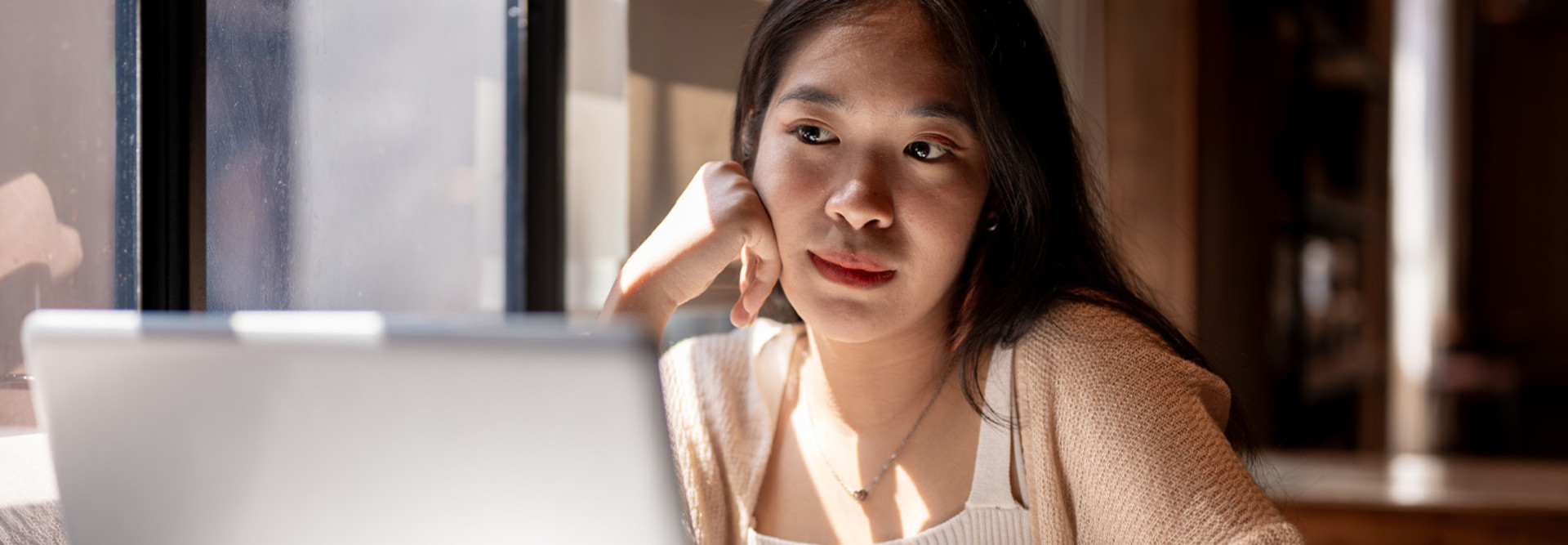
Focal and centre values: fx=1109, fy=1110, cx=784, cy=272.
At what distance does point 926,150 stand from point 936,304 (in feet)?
0.57

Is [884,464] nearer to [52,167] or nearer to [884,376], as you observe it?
[884,376]

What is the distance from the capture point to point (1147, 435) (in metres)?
0.92

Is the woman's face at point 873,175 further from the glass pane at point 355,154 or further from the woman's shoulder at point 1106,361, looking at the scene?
the glass pane at point 355,154

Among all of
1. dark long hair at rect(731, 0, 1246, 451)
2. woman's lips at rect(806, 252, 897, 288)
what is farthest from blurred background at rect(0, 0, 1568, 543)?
woman's lips at rect(806, 252, 897, 288)

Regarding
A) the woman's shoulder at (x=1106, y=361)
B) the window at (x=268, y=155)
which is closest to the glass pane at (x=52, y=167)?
the window at (x=268, y=155)

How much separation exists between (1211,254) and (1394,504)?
0.93 m

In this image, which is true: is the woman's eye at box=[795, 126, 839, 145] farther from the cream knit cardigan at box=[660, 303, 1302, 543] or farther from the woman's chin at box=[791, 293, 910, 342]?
the cream knit cardigan at box=[660, 303, 1302, 543]

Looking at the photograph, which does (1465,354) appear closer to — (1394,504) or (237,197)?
(1394,504)

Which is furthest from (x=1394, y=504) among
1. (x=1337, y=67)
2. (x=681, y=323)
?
(x=1337, y=67)

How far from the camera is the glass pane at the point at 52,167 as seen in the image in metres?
0.88

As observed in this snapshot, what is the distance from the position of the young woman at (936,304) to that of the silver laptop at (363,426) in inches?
20.1

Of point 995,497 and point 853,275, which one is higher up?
point 853,275

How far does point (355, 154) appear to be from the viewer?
1347 millimetres

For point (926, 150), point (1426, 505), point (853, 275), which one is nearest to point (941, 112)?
point (926, 150)
